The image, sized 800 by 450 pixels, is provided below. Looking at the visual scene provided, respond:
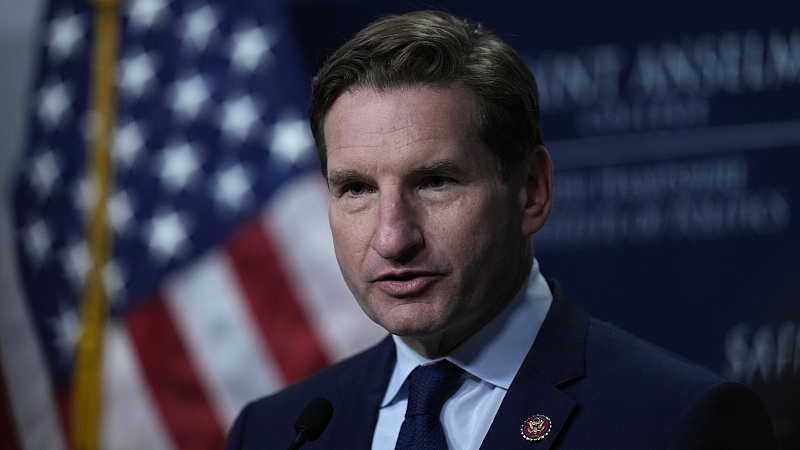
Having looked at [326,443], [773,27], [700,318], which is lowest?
[700,318]

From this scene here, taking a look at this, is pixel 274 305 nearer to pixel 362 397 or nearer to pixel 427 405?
pixel 362 397

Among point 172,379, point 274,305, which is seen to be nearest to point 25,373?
point 172,379

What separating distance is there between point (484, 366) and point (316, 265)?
1854 millimetres

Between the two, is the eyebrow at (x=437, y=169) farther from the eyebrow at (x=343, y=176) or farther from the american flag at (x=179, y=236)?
the american flag at (x=179, y=236)

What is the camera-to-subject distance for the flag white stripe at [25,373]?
3529 mm

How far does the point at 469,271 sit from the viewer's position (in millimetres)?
1482

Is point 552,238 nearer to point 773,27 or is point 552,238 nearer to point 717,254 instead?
point 717,254

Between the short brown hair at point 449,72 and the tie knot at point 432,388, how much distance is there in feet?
1.19

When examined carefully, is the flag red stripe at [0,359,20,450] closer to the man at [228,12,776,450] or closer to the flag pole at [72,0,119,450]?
the flag pole at [72,0,119,450]

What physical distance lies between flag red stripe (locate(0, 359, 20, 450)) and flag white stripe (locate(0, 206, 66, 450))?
2cm

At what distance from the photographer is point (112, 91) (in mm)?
3605

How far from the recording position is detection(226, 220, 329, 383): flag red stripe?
334 centimetres

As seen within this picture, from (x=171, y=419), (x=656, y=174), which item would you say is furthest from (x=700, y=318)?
(x=171, y=419)

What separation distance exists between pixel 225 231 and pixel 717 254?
6.16ft
